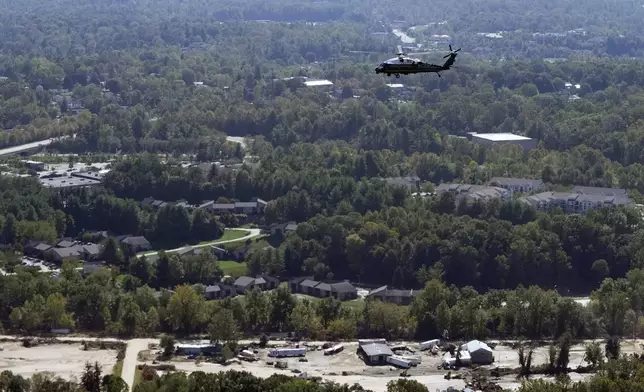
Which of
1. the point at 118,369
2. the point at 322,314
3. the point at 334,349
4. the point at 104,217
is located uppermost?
the point at 322,314

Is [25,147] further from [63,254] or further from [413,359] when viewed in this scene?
[413,359]

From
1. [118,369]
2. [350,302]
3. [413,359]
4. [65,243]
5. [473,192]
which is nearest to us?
[118,369]

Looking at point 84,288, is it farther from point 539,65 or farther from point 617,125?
point 539,65

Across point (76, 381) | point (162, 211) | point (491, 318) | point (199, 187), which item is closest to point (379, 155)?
point (199, 187)

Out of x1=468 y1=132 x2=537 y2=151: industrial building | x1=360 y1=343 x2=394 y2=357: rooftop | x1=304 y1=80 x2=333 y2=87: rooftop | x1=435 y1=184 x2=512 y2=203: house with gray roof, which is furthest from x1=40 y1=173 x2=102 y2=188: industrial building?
x1=304 y1=80 x2=333 y2=87: rooftop

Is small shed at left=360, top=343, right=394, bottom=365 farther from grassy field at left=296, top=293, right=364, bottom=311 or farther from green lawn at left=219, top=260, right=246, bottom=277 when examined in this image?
green lawn at left=219, top=260, right=246, bottom=277

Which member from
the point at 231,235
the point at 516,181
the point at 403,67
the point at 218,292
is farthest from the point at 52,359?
the point at 516,181

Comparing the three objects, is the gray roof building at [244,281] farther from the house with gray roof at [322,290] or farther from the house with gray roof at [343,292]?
the house with gray roof at [343,292]
